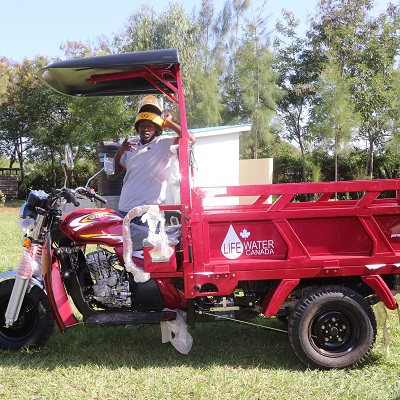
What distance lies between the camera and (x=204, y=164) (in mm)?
15812

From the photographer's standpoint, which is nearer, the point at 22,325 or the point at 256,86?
the point at 22,325

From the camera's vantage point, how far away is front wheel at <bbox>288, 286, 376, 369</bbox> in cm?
364

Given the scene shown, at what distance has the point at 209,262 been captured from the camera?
11.8 ft

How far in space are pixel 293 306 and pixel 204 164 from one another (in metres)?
12.2

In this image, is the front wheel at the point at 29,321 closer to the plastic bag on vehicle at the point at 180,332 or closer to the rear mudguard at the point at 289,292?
the plastic bag on vehicle at the point at 180,332

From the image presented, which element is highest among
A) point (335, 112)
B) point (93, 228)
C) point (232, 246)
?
point (335, 112)

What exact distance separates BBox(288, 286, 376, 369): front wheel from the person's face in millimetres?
1771

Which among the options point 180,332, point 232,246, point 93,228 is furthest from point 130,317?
point 232,246

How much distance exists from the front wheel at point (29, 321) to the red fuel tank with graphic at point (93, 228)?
0.55m

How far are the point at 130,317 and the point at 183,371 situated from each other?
565 millimetres

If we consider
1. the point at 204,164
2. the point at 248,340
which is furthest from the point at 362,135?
the point at 248,340

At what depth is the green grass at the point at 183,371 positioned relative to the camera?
3311 mm

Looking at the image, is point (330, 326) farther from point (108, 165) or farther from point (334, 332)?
point (108, 165)

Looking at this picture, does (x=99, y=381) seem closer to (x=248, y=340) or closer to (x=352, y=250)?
(x=248, y=340)
